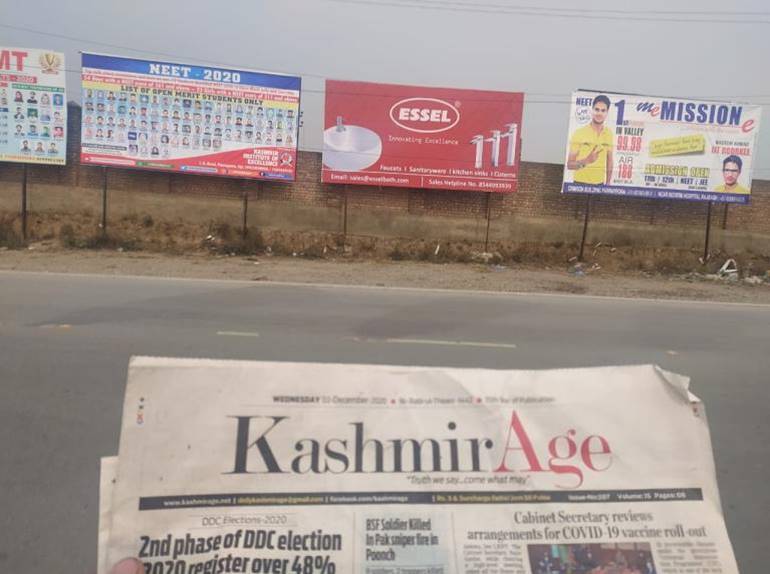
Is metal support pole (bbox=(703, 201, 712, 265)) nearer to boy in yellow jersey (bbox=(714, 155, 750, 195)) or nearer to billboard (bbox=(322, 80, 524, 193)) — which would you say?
boy in yellow jersey (bbox=(714, 155, 750, 195))

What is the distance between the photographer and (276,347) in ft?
22.1

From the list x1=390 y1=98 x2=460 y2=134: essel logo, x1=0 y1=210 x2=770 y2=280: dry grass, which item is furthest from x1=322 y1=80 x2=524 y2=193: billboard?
x1=0 y1=210 x2=770 y2=280: dry grass

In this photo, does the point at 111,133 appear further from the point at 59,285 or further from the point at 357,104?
the point at 59,285

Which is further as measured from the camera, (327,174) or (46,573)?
(327,174)

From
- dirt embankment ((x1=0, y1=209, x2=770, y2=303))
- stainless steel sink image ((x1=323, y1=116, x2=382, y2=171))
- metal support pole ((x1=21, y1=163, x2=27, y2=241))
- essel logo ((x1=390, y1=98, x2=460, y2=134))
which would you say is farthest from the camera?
essel logo ((x1=390, y1=98, x2=460, y2=134))

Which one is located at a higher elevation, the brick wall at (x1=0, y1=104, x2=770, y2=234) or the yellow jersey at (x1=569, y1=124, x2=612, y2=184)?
the yellow jersey at (x1=569, y1=124, x2=612, y2=184)

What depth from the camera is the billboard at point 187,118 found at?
1716 cm

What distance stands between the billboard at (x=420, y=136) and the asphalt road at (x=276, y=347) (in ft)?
23.4

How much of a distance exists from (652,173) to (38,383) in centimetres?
1716

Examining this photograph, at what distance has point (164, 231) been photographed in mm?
18031

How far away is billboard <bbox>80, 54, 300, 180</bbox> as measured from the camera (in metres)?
17.2

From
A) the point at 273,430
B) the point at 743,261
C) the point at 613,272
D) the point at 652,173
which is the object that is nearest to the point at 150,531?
the point at 273,430

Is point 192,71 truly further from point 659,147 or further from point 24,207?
point 659,147

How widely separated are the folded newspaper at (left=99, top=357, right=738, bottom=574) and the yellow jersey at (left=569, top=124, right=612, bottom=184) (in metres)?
17.2
